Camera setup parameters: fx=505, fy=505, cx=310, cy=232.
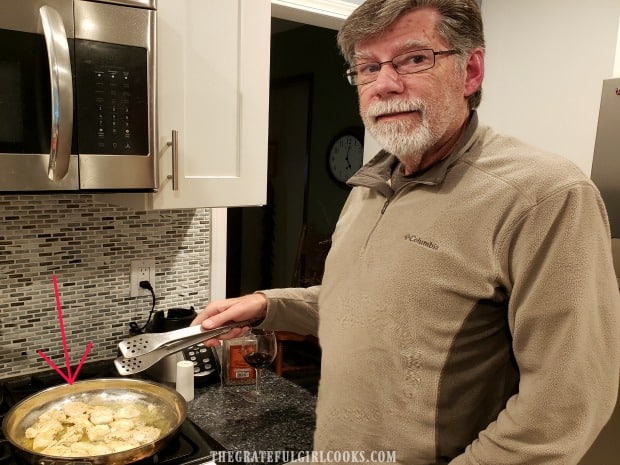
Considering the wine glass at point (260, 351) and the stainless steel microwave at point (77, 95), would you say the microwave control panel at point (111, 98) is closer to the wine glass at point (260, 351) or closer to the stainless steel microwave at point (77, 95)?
the stainless steel microwave at point (77, 95)

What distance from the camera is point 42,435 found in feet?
3.81

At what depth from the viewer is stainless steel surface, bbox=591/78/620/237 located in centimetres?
178

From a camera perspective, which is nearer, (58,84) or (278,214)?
(58,84)

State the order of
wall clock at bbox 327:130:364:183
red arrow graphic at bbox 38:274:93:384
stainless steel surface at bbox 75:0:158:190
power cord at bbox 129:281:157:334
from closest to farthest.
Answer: stainless steel surface at bbox 75:0:158:190, red arrow graphic at bbox 38:274:93:384, power cord at bbox 129:281:157:334, wall clock at bbox 327:130:364:183

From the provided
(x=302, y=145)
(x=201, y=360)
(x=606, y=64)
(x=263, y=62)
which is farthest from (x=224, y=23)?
(x=302, y=145)

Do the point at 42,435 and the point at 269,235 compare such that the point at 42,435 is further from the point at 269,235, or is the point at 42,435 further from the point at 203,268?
the point at 269,235

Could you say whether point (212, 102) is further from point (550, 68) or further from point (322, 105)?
point (322, 105)

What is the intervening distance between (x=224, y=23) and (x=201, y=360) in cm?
101

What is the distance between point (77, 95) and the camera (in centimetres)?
116

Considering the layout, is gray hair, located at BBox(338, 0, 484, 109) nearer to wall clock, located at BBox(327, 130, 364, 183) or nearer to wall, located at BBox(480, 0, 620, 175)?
wall, located at BBox(480, 0, 620, 175)

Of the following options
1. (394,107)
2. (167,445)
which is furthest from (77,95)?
(167,445)

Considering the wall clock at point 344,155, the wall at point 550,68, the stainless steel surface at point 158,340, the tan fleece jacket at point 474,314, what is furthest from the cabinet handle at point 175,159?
the wall clock at point 344,155

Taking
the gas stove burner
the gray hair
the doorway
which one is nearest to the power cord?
the gas stove burner

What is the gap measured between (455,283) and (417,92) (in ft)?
1.19
